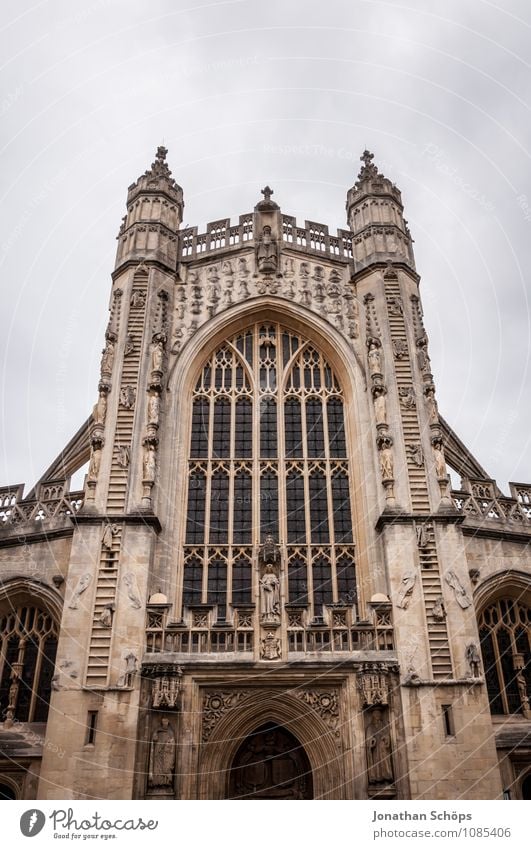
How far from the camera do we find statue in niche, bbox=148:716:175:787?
13.6 metres

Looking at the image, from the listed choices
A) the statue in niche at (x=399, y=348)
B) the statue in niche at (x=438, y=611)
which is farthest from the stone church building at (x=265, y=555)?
the statue in niche at (x=399, y=348)

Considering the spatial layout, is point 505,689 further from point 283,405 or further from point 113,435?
point 113,435

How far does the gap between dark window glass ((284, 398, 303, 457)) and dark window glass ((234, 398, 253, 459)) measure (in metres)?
0.96

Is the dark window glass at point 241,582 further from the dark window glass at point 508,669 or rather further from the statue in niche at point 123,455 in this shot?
the dark window glass at point 508,669

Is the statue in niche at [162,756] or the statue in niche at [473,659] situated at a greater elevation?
the statue in niche at [473,659]

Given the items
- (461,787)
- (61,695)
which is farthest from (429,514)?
(61,695)

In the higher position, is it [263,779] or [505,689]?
[505,689]

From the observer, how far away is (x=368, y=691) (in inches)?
564

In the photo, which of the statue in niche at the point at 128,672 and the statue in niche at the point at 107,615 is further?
the statue in niche at the point at 107,615

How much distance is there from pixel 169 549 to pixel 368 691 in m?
5.54

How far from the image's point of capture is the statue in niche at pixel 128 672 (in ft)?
47.3

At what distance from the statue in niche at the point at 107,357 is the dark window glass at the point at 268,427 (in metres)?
4.15

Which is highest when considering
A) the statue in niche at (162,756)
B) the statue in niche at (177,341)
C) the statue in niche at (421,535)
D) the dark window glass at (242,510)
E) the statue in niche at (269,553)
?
the statue in niche at (177,341)

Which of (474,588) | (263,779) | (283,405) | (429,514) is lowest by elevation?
(263,779)
